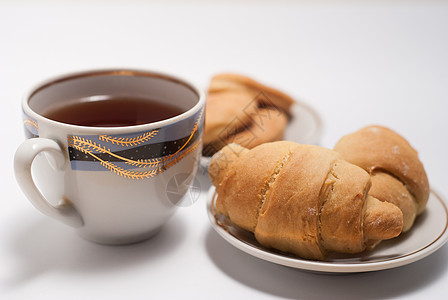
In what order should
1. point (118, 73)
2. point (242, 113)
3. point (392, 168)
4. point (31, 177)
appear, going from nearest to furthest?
point (31, 177) → point (392, 168) → point (118, 73) → point (242, 113)

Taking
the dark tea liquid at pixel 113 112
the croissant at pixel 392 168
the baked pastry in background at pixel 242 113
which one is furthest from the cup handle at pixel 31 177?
the croissant at pixel 392 168

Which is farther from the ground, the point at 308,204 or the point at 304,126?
the point at 308,204

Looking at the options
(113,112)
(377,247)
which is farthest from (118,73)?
(377,247)

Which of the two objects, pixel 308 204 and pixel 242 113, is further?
pixel 242 113

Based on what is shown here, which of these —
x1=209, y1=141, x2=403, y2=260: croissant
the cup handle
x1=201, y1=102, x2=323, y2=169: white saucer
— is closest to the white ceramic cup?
the cup handle

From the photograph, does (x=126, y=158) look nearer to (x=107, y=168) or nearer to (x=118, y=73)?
(x=107, y=168)

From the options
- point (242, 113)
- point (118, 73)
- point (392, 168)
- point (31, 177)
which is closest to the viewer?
point (31, 177)

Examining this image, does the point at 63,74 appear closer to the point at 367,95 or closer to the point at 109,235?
the point at 109,235
